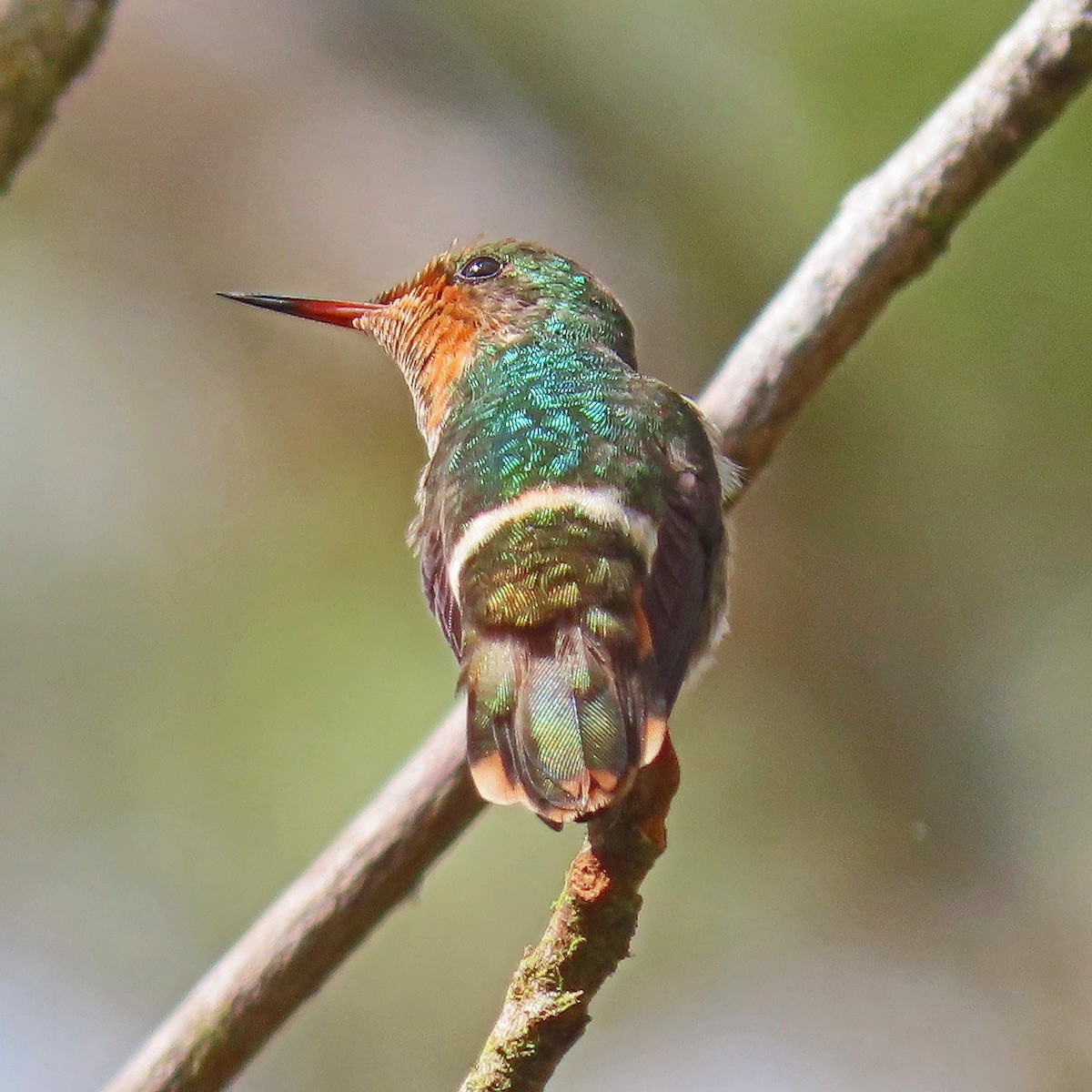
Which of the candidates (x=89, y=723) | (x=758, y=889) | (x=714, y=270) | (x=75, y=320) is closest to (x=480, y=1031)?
(x=758, y=889)

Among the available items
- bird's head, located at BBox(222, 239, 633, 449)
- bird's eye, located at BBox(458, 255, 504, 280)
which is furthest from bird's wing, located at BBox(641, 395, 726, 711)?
bird's eye, located at BBox(458, 255, 504, 280)

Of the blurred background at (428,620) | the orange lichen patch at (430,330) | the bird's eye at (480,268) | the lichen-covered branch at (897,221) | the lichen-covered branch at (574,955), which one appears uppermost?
the lichen-covered branch at (897,221)

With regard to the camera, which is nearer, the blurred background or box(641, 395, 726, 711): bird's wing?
box(641, 395, 726, 711): bird's wing

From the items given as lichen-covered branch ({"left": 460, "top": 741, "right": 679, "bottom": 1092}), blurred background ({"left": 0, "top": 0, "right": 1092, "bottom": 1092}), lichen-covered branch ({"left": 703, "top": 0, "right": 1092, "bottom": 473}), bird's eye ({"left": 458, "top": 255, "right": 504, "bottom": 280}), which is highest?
lichen-covered branch ({"left": 703, "top": 0, "right": 1092, "bottom": 473})

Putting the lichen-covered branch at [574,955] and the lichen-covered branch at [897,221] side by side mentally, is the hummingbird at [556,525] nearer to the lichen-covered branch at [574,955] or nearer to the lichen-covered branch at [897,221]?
the lichen-covered branch at [574,955]

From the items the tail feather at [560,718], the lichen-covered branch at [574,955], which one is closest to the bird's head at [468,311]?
the tail feather at [560,718]

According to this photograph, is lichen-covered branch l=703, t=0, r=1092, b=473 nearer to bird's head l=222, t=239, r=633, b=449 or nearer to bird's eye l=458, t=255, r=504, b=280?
bird's head l=222, t=239, r=633, b=449
